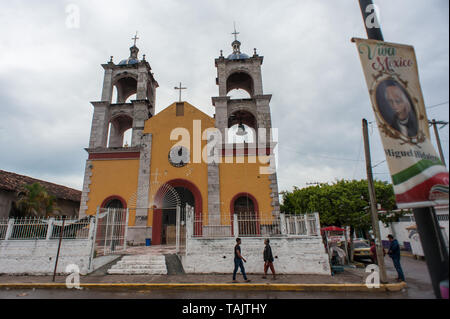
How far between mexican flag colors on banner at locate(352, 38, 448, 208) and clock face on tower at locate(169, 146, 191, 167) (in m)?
12.4

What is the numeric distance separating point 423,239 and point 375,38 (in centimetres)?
333

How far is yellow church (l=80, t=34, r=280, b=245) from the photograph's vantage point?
14.2 metres

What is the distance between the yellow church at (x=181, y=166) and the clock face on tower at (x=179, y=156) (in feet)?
0.21

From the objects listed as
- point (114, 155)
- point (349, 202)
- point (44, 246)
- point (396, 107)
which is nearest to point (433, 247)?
point (396, 107)

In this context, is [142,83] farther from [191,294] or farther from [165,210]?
[191,294]

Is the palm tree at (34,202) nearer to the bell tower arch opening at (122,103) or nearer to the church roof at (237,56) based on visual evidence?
the bell tower arch opening at (122,103)

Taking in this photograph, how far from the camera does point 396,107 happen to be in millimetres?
3666

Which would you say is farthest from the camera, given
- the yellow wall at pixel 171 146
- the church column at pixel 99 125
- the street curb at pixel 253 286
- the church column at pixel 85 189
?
the church column at pixel 99 125

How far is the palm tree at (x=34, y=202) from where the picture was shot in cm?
1370

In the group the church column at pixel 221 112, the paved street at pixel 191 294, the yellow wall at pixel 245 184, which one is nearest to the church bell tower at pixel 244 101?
the church column at pixel 221 112

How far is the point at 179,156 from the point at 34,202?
8.96 metres

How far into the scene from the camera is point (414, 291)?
7.04m

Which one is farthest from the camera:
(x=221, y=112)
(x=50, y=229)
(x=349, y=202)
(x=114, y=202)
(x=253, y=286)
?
(x=349, y=202)

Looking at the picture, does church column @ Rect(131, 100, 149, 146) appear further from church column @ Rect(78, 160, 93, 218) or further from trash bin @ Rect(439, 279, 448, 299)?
trash bin @ Rect(439, 279, 448, 299)
